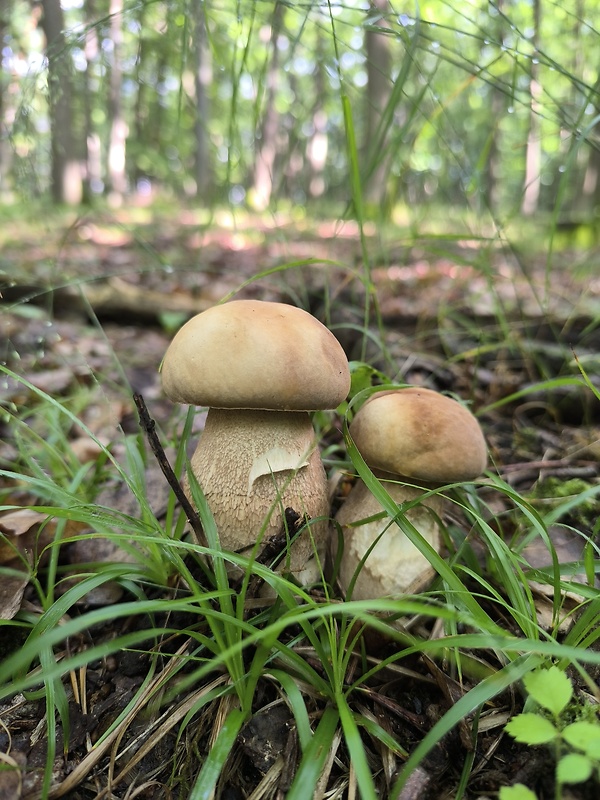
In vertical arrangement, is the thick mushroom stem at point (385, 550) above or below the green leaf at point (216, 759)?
above

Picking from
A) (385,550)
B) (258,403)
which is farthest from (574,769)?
(258,403)

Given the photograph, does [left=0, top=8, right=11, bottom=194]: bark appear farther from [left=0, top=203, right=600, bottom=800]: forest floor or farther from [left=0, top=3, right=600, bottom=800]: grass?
[left=0, top=3, right=600, bottom=800]: grass

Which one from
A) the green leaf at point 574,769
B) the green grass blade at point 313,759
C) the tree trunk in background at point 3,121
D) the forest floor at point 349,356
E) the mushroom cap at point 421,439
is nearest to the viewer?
the green leaf at point 574,769

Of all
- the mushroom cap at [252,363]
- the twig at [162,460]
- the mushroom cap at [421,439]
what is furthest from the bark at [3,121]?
the mushroom cap at [421,439]

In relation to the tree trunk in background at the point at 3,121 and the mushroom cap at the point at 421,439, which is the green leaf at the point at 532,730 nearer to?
the mushroom cap at the point at 421,439

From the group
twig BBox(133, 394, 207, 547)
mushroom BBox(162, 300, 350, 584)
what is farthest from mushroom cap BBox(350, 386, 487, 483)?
twig BBox(133, 394, 207, 547)

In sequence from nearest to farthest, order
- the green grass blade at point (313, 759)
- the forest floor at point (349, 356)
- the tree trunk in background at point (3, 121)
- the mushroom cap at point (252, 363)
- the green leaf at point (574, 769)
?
1. the green leaf at point (574, 769)
2. the green grass blade at point (313, 759)
3. the forest floor at point (349, 356)
4. the mushroom cap at point (252, 363)
5. the tree trunk in background at point (3, 121)
